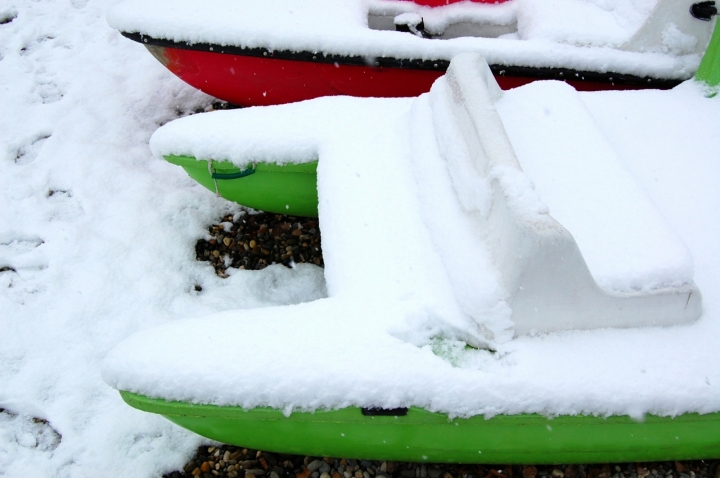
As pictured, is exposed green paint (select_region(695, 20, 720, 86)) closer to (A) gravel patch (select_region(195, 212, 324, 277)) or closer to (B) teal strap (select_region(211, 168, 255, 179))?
(A) gravel patch (select_region(195, 212, 324, 277))

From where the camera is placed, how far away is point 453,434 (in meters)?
1.84

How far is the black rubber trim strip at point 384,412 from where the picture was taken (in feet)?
5.57

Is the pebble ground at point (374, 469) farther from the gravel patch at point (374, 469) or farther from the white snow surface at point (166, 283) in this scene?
the white snow surface at point (166, 283)

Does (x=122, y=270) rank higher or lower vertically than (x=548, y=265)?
lower

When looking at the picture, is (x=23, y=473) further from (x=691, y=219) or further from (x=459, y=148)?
(x=691, y=219)

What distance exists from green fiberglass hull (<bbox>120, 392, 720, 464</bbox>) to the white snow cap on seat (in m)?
0.31

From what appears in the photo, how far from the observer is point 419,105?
234cm

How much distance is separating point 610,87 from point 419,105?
116cm

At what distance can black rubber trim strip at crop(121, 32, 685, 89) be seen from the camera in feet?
9.29

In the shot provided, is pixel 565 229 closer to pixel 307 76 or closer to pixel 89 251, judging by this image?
pixel 307 76

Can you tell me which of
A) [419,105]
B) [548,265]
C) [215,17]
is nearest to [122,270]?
[215,17]

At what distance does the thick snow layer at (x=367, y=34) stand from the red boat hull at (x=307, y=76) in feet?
0.19

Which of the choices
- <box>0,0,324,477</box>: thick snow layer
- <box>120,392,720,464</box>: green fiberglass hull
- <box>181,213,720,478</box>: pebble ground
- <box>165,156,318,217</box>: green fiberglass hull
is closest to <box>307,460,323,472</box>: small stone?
<box>181,213,720,478</box>: pebble ground

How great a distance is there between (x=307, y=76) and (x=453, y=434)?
1918 millimetres
